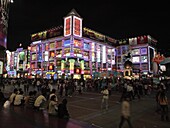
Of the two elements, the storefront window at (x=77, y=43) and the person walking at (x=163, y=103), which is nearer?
the person walking at (x=163, y=103)

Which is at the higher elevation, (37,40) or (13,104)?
(37,40)

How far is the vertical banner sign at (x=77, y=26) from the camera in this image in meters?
50.8

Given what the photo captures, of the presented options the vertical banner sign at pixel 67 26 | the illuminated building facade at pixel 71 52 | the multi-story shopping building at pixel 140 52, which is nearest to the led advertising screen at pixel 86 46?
the illuminated building facade at pixel 71 52

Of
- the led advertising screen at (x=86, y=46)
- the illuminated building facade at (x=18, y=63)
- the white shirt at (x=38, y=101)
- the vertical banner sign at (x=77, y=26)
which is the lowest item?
the white shirt at (x=38, y=101)

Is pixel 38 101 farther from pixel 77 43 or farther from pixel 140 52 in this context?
pixel 140 52

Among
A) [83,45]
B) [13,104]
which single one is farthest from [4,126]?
[83,45]

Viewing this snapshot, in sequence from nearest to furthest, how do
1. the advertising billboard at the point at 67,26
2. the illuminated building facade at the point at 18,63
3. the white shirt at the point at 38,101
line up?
the white shirt at the point at 38,101 < the advertising billboard at the point at 67,26 < the illuminated building facade at the point at 18,63

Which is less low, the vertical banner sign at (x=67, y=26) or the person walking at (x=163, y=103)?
the vertical banner sign at (x=67, y=26)

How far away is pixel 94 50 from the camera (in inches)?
2336

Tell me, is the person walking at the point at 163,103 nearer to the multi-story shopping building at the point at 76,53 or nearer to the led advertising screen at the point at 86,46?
the multi-story shopping building at the point at 76,53

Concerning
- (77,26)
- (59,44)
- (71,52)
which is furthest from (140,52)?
(59,44)

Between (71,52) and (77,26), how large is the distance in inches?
380

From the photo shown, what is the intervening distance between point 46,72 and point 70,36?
16754mm

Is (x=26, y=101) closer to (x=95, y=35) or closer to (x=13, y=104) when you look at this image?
(x=13, y=104)
